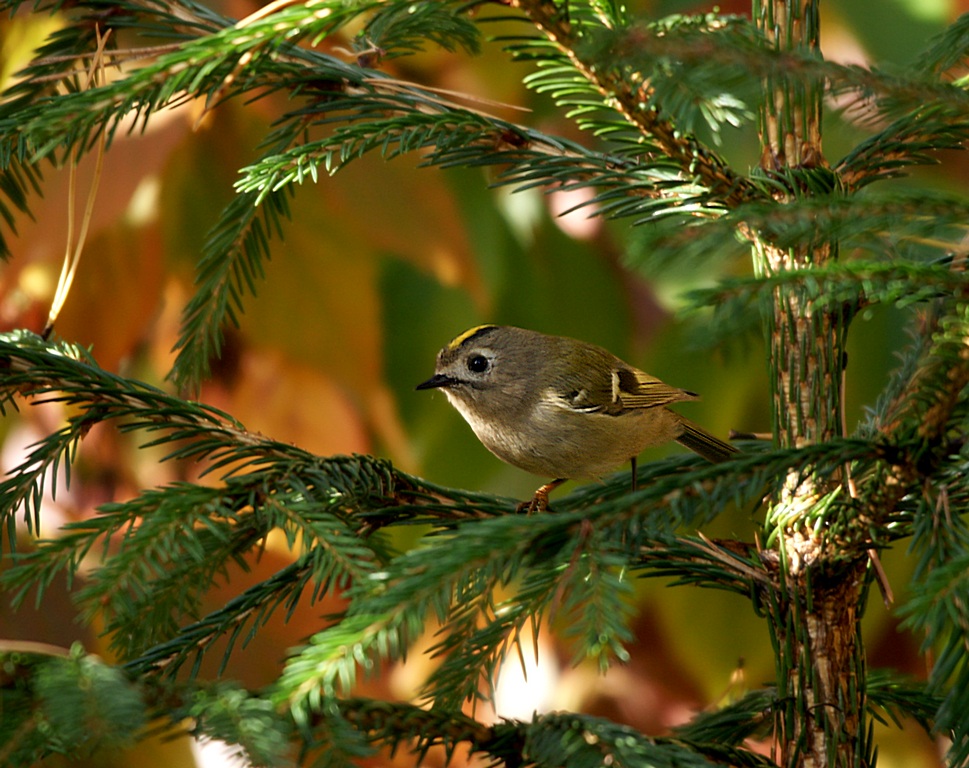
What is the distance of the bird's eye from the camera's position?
1568mm

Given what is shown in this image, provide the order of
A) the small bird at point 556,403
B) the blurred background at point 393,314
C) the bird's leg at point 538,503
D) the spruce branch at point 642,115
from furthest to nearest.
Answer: the blurred background at point 393,314 < the small bird at point 556,403 < the bird's leg at point 538,503 < the spruce branch at point 642,115

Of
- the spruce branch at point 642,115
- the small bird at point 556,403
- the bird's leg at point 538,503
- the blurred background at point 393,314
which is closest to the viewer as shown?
the spruce branch at point 642,115

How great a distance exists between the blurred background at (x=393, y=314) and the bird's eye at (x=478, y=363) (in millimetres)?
131

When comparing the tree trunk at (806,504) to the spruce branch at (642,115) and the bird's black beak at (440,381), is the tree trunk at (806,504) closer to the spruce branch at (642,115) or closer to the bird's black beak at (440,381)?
the spruce branch at (642,115)

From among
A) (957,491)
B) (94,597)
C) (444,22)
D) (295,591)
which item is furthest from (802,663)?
(444,22)

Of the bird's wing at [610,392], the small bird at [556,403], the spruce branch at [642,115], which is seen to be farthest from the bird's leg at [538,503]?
the spruce branch at [642,115]

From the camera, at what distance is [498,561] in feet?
1.93

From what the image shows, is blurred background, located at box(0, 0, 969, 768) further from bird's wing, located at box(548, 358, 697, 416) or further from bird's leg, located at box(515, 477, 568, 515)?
bird's leg, located at box(515, 477, 568, 515)

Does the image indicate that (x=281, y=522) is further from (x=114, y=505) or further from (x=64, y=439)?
(x=64, y=439)

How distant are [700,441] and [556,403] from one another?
0.29m

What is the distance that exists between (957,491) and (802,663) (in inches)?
7.3

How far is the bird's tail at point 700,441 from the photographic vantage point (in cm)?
158

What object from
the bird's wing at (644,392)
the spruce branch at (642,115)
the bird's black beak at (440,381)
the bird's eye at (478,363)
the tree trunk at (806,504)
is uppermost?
the bird's wing at (644,392)

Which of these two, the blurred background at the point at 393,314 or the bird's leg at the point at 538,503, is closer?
the bird's leg at the point at 538,503
